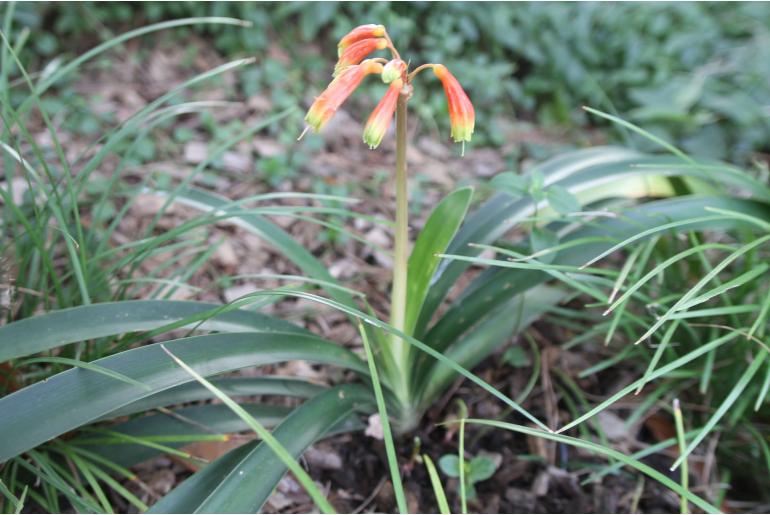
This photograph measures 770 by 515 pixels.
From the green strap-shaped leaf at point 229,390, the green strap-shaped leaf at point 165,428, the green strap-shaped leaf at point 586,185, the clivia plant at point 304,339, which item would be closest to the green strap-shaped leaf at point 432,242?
the clivia plant at point 304,339

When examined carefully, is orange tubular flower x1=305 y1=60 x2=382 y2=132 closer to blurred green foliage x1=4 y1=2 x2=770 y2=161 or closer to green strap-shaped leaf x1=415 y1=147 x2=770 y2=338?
green strap-shaped leaf x1=415 y1=147 x2=770 y2=338

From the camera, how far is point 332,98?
1.19 meters

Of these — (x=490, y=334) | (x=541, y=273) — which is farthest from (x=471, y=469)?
(x=541, y=273)

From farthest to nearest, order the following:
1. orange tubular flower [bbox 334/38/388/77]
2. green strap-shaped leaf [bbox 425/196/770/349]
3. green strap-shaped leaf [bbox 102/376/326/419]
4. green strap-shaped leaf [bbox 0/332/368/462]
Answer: green strap-shaped leaf [bbox 425/196/770/349], green strap-shaped leaf [bbox 102/376/326/419], orange tubular flower [bbox 334/38/388/77], green strap-shaped leaf [bbox 0/332/368/462]

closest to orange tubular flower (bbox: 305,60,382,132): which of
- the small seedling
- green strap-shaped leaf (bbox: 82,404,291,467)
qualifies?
green strap-shaped leaf (bbox: 82,404,291,467)

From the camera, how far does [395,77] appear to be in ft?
3.93

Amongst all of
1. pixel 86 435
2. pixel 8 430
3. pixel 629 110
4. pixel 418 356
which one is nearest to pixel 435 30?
pixel 629 110

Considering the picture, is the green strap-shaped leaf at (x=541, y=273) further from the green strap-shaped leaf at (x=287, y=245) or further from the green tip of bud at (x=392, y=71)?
the green tip of bud at (x=392, y=71)

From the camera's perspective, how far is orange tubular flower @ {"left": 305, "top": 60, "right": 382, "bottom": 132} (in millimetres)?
1188

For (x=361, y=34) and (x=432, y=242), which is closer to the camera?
(x=361, y=34)

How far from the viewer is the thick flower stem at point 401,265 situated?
1.33m

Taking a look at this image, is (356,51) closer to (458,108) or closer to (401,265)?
(458,108)

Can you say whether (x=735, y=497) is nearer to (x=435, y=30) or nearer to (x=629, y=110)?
(x=629, y=110)

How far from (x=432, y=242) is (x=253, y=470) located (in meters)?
0.66
